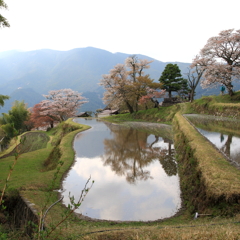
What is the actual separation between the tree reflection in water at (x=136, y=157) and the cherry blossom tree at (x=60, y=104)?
25220 mm

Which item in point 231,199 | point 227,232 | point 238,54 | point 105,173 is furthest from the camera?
point 238,54

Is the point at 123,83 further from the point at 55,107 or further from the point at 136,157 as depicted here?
the point at 136,157

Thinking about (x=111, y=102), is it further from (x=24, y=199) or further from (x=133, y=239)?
(x=133, y=239)

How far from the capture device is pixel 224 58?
21.9m

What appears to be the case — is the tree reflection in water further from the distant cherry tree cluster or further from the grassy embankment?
the distant cherry tree cluster

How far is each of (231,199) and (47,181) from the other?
5.93 m

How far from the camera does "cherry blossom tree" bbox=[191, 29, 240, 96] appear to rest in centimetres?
2066

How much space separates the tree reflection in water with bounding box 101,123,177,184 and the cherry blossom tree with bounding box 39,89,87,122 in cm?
2522

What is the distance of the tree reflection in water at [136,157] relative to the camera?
27.1ft

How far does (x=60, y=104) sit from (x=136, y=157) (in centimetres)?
3019

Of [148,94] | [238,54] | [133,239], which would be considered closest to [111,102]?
[148,94]

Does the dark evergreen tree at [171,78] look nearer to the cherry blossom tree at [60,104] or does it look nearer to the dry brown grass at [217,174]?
the cherry blossom tree at [60,104]

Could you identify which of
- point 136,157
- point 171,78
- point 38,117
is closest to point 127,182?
point 136,157

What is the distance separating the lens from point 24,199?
5387 millimetres
